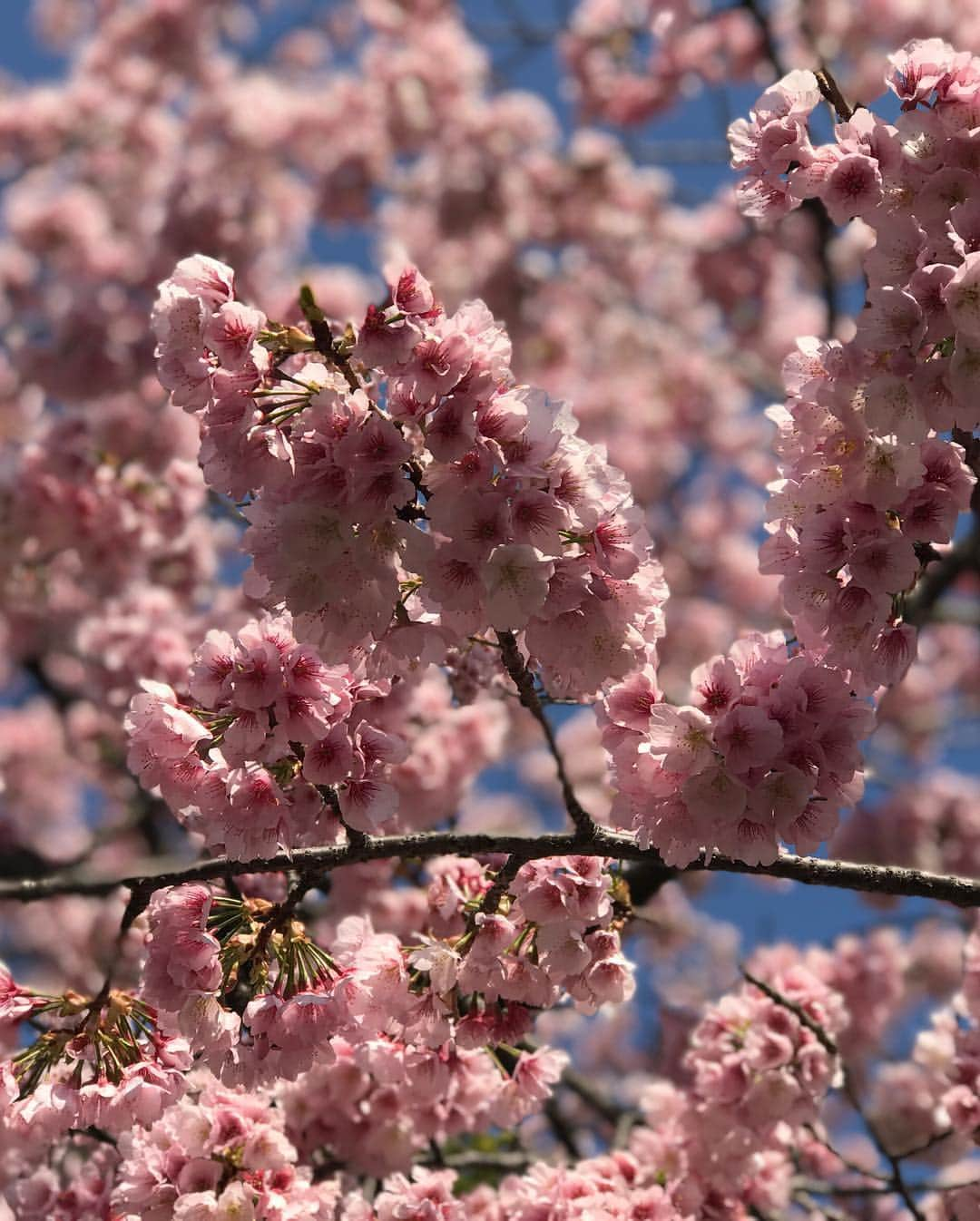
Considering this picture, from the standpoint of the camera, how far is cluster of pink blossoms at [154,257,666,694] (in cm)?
206

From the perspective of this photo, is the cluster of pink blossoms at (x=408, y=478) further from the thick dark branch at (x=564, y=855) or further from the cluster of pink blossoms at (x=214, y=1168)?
the cluster of pink blossoms at (x=214, y=1168)

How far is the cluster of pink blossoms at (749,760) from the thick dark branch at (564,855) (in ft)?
0.53

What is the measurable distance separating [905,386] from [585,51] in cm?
898

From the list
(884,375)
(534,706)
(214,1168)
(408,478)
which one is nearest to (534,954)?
(534,706)

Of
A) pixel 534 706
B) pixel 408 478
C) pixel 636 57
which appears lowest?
pixel 534 706

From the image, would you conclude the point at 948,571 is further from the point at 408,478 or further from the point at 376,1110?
the point at 408,478

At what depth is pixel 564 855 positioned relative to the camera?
2461mm

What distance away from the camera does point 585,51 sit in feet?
32.9

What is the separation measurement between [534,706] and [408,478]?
54 centimetres

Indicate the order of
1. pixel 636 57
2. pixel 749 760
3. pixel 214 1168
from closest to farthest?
pixel 749 760 → pixel 214 1168 → pixel 636 57

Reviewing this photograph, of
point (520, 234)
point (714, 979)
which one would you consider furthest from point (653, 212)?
point (714, 979)

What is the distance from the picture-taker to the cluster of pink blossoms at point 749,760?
217 centimetres

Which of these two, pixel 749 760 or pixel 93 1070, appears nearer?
pixel 749 760

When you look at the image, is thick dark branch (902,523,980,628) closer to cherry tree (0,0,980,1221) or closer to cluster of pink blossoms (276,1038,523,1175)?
cherry tree (0,0,980,1221)
